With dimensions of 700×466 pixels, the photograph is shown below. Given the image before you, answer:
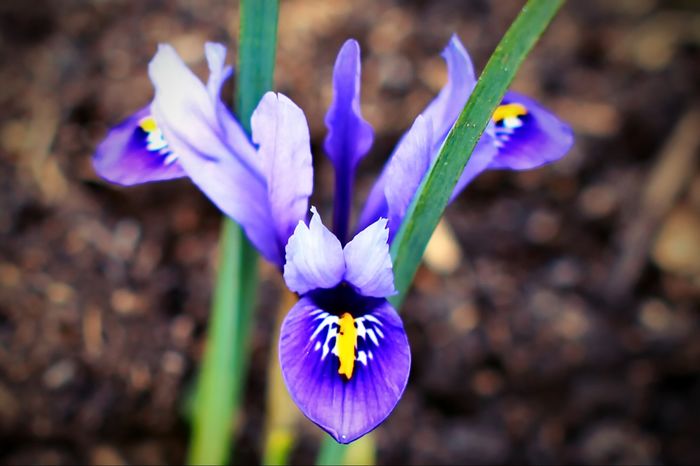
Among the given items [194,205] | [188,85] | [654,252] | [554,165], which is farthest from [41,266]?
[654,252]

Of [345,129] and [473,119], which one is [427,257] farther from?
[473,119]

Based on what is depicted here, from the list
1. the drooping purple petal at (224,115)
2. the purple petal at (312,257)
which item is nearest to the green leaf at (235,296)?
the drooping purple petal at (224,115)

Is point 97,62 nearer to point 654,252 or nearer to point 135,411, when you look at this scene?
point 135,411

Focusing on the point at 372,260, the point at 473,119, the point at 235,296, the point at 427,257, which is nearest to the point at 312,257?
the point at 372,260

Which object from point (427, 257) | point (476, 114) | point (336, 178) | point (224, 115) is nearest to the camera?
point (476, 114)

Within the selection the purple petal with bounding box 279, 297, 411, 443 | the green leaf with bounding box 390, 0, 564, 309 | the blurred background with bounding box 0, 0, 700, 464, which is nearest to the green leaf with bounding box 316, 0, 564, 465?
the green leaf with bounding box 390, 0, 564, 309

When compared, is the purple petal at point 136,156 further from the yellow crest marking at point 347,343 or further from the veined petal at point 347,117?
the yellow crest marking at point 347,343

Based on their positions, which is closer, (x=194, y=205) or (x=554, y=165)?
(x=194, y=205)
